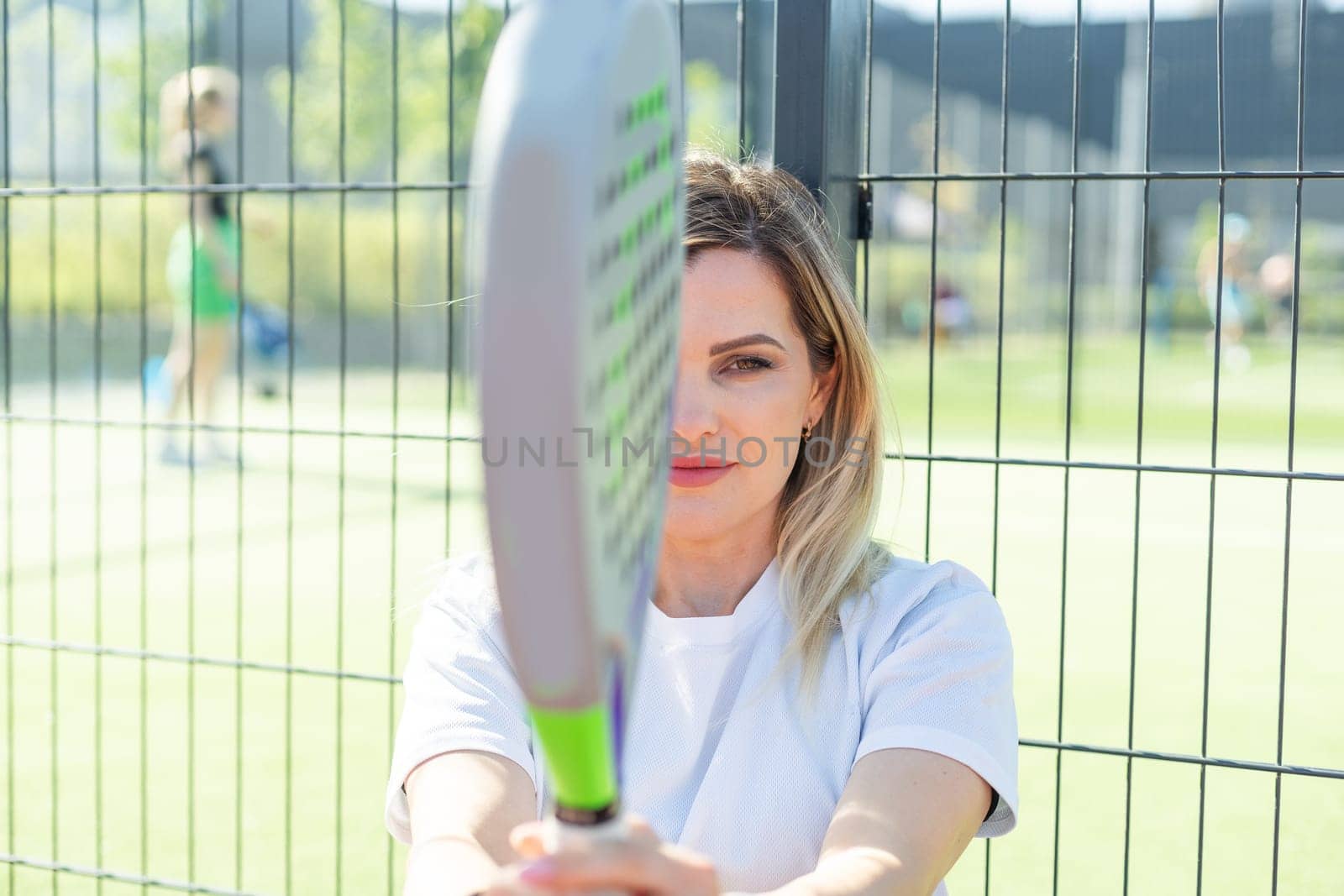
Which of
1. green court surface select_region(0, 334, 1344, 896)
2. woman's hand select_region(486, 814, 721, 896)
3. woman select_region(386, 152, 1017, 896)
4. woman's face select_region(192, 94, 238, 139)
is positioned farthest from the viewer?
woman's face select_region(192, 94, 238, 139)

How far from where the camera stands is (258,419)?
1050 centimetres

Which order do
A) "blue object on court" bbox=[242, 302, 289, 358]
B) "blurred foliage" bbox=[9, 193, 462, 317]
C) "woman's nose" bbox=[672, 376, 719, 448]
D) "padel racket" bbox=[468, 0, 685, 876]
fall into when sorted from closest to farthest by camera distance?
"padel racket" bbox=[468, 0, 685, 876]
"woman's nose" bbox=[672, 376, 719, 448]
"blue object on court" bbox=[242, 302, 289, 358]
"blurred foliage" bbox=[9, 193, 462, 317]

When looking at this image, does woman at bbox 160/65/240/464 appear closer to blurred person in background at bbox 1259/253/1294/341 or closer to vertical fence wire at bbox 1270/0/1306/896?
vertical fence wire at bbox 1270/0/1306/896

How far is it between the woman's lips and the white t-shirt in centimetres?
15

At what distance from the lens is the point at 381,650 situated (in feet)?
13.4

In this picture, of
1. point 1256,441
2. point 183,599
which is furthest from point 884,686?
point 1256,441

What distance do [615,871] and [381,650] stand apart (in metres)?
3.53

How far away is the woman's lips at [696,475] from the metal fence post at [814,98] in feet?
1.50

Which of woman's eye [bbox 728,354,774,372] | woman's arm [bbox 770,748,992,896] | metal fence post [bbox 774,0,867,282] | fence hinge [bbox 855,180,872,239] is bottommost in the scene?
woman's arm [bbox 770,748,992,896]

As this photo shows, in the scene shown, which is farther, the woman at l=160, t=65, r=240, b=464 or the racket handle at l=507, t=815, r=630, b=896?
the woman at l=160, t=65, r=240, b=464

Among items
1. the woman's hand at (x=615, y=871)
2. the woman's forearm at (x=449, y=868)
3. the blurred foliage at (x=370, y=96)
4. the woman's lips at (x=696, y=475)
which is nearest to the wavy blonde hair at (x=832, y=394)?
the woman's lips at (x=696, y=475)

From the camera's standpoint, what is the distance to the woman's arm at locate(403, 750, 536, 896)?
1.19 meters

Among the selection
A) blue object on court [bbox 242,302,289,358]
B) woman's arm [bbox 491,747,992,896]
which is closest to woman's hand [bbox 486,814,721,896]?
woman's arm [bbox 491,747,992,896]

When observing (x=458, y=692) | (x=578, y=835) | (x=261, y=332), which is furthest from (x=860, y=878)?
(x=261, y=332)
